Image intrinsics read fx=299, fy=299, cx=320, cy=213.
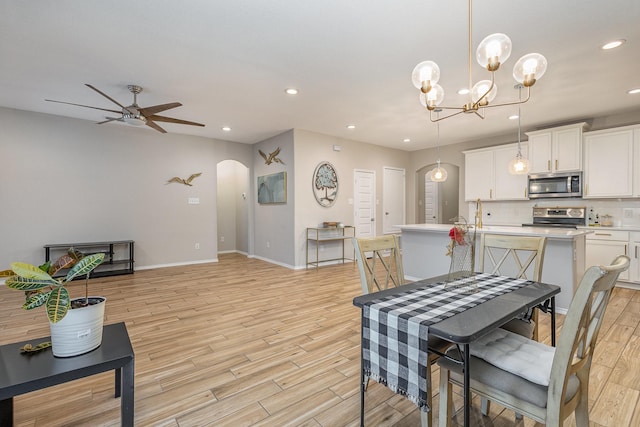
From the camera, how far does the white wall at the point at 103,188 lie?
4.76 meters

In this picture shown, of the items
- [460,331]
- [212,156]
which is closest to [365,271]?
[460,331]

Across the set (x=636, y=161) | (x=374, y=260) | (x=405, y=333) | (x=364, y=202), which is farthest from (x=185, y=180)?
(x=636, y=161)

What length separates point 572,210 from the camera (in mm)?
5137

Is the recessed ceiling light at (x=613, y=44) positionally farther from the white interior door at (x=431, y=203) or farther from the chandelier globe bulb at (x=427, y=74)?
the white interior door at (x=431, y=203)

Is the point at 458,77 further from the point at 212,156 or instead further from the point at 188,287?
the point at 212,156

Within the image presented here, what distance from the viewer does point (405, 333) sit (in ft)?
4.33

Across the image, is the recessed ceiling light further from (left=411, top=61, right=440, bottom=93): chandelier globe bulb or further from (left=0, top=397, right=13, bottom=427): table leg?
(left=0, top=397, right=13, bottom=427): table leg

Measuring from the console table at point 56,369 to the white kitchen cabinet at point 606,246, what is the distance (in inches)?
236

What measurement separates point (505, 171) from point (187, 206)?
6449 mm

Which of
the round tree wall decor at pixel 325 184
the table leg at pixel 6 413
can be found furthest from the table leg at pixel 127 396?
the round tree wall decor at pixel 325 184

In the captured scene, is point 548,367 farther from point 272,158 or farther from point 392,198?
point 392,198

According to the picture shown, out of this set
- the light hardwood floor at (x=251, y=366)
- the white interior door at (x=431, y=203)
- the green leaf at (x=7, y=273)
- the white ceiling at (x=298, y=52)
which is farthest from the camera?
the white interior door at (x=431, y=203)

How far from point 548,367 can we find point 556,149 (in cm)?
512

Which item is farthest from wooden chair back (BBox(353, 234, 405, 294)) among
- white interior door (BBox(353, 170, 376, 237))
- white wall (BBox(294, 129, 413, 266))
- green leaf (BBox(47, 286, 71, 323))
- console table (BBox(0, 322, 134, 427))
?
white interior door (BBox(353, 170, 376, 237))
